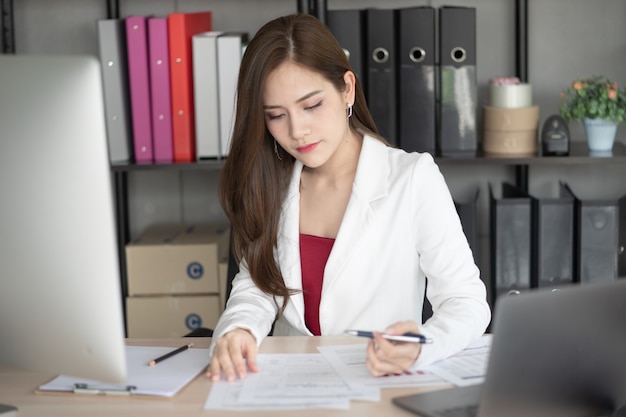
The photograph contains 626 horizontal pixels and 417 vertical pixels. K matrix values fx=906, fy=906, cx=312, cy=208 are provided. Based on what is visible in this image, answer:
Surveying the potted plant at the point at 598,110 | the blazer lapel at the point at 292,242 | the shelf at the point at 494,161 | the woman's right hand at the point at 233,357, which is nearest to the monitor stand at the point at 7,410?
the woman's right hand at the point at 233,357

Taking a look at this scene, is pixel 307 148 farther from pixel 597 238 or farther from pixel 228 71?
pixel 597 238

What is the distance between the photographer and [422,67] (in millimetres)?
2488

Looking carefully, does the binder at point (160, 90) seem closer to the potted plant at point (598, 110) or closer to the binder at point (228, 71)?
the binder at point (228, 71)

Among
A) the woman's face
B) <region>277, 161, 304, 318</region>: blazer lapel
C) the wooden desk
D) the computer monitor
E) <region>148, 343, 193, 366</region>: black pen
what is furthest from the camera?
<region>277, 161, 304, 318</region>: blazer lapel

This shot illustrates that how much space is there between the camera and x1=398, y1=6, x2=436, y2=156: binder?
247 centimetres

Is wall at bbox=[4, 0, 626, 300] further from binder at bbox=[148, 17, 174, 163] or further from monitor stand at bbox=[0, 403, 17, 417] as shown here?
monitor stand at bbox=[0, 403, 17, 417]

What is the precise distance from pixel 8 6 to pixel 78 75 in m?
2.02

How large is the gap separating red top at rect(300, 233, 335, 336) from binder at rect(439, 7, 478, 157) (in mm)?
808

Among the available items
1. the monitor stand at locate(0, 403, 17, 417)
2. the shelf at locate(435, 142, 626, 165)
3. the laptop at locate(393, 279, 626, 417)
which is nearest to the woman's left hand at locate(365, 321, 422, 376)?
the laptop at locate(393, 279, 626, 417)

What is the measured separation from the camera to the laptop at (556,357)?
1048 mm

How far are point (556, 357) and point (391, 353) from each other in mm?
283

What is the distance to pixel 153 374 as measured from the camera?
137 centimetres

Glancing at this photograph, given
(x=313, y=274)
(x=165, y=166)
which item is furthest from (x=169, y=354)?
(x=165, y=166)

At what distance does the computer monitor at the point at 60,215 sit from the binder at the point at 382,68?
1.54 m
